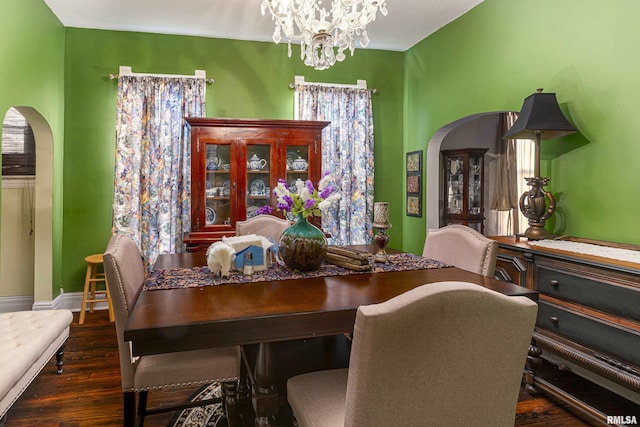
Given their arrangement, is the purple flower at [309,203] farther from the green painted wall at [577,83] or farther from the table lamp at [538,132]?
the green painted wall at [577,83]

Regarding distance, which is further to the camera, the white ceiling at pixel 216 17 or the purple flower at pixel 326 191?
the white ceiling at pixel 216 17

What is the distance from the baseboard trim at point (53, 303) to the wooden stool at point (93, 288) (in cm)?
10

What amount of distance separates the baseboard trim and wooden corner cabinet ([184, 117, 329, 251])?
137cm

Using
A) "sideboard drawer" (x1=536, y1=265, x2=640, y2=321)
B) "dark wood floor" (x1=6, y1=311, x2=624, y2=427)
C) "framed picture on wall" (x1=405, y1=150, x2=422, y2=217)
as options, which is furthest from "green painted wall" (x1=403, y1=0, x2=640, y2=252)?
"dark wood floor" (x1=6, y1=311, x2=624, y2=427)

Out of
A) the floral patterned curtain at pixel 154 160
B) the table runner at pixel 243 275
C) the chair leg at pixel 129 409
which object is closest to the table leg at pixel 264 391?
the table runner at pixel 243 275

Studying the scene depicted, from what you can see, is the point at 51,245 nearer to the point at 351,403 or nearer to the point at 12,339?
the point at 12,339

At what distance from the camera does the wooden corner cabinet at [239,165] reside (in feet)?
12.0

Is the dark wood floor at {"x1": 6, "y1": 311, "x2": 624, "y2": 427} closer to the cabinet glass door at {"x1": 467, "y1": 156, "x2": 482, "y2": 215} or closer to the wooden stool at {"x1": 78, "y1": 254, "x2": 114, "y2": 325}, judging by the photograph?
the wooden stool at {"x1": 78, "y1": 254, "x2": 114, "y2": 325}

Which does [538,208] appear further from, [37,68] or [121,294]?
[37,68]

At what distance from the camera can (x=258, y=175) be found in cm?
385

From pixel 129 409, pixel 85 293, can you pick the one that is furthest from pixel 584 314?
pixel 85 293

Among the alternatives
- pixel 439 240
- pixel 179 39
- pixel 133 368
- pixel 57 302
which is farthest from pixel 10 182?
pixel 439 240

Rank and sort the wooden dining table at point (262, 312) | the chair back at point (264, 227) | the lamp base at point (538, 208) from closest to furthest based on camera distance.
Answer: the wooden dining table at point (262, 312), the lamp base at point (538, 208), the chair back at point (264, 227)

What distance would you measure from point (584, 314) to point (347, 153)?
2801 millimetres
